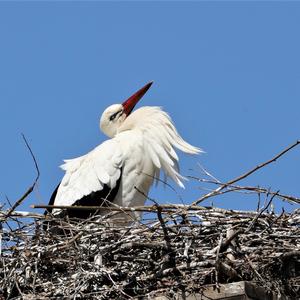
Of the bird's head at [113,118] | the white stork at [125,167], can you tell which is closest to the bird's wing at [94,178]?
the white stork at [125,167]

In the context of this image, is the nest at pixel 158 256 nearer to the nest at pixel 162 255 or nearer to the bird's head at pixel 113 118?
the nest at pixel 162 255

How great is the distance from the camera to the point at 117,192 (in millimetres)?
6938

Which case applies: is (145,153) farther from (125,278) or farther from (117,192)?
(125,278)

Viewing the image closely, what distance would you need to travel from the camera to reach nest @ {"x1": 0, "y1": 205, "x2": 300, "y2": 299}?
5305mm

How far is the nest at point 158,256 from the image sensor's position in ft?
17.4

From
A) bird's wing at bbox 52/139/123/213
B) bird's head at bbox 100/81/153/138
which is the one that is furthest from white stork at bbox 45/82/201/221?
bird's head at bbox 100/81/153/138

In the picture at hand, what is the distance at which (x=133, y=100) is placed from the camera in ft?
26.1

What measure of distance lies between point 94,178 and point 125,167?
21 cm

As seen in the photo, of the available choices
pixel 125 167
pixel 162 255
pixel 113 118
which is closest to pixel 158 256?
pixel 162 255

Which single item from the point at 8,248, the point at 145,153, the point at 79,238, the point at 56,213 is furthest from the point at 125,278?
the point at 145,153

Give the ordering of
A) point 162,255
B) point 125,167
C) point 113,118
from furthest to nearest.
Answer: point 113,118
point 125,167
point 162,255

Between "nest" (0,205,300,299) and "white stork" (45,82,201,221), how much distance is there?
107 cm

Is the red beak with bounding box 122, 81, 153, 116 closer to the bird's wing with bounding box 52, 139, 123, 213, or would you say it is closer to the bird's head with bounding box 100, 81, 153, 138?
the bird's head with bounding box 100, 81, 153, 138

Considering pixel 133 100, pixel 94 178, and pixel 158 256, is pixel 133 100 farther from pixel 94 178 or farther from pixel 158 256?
pixel 158 256
